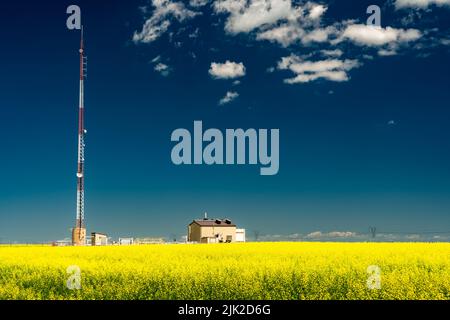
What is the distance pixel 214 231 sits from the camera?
94062 millimetres

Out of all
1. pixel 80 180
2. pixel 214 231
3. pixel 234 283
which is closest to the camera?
pixel 234 283

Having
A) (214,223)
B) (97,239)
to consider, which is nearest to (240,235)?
(214,223)

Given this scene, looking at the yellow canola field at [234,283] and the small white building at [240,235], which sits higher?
the yellow canola field at [234,283]

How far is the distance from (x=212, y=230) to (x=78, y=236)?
26617 mm

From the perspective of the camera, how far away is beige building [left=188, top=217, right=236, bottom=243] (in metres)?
93.4

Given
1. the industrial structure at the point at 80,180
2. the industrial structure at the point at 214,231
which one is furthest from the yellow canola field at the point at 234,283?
the industrial structure at the point at 214,231

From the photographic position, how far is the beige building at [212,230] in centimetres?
9338

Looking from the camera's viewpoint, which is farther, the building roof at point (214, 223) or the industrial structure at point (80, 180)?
the building roof at point (214, 223)

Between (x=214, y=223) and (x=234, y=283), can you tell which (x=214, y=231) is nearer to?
(x=214, y=223)

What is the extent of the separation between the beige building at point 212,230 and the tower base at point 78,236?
75.4 ft

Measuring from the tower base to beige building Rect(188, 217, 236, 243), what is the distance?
22992 mm

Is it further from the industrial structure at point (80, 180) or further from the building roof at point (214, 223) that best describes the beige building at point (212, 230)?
the industrial structure at point (80, 180)
